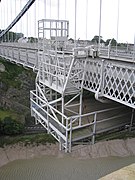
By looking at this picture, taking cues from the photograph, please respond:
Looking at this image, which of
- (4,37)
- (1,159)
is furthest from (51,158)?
(4,37)

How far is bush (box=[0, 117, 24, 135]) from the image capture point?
16.6 metres

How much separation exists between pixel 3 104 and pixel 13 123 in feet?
8.67

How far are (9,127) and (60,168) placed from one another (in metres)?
4.85

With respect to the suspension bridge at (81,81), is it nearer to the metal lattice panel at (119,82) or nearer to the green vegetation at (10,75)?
the metal lattice panel at (119,82)

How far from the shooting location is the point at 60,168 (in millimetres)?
13969

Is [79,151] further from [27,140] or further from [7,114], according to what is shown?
[7,114]

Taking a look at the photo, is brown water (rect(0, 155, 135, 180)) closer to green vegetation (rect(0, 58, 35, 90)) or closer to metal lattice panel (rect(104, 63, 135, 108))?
metal lattice panel (rect(104, 63, 135, 108))

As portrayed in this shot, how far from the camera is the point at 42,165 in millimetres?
14484

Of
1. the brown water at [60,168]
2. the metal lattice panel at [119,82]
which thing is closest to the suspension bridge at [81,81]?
the metal lattice panel at [119,82]

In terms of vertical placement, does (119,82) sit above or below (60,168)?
above

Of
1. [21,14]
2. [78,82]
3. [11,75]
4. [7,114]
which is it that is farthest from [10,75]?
[78,82]

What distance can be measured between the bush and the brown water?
2500 mm

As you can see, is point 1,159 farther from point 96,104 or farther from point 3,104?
point 96,104

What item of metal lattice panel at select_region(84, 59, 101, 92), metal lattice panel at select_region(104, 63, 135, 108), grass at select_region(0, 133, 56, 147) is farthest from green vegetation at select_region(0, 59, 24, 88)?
metal lattice panel at select_region(104, 63, 135, 108)
